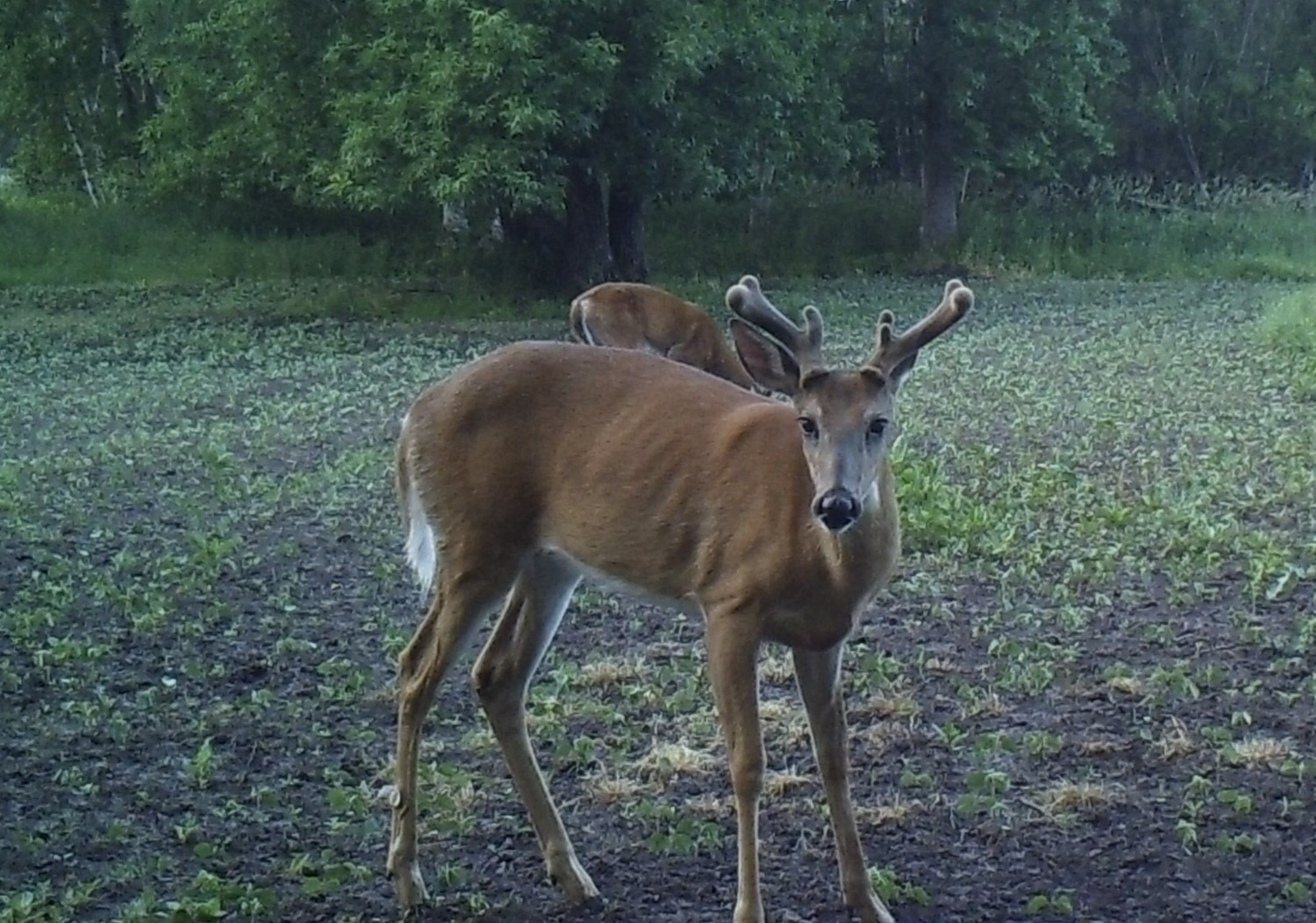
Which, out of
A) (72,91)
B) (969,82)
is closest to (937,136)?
(969,82)

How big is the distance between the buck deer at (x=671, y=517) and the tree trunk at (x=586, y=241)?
49.7 feet

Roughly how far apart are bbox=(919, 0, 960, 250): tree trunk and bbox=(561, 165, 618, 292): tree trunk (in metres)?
6.46

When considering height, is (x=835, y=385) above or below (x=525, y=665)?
above

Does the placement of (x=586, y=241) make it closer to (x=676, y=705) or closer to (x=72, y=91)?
(x=72, y=91)

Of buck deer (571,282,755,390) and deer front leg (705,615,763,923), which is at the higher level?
deer front leg (705,615,763,923)

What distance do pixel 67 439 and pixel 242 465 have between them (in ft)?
5.71

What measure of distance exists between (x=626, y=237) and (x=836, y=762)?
55.1ft

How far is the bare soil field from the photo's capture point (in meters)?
4.26

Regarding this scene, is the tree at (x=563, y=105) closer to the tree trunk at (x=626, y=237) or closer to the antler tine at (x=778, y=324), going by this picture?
the tree trunk at (x=626, y=237)

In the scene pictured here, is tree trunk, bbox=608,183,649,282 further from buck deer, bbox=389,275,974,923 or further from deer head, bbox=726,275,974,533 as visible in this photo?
deer head, bbox=726,275,974,533

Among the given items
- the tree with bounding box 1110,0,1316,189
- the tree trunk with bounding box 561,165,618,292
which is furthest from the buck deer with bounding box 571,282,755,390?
the tree with bounding box 1110,0,1316,189

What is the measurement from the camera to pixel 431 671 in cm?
422

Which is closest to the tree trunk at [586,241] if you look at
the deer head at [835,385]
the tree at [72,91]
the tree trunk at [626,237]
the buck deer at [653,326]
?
Result: the tree trunk at [626,237]

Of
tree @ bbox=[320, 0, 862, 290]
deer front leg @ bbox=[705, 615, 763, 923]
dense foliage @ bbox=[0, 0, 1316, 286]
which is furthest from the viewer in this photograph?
dense foliage @ bbox=[0, 0, 1316, 286]
